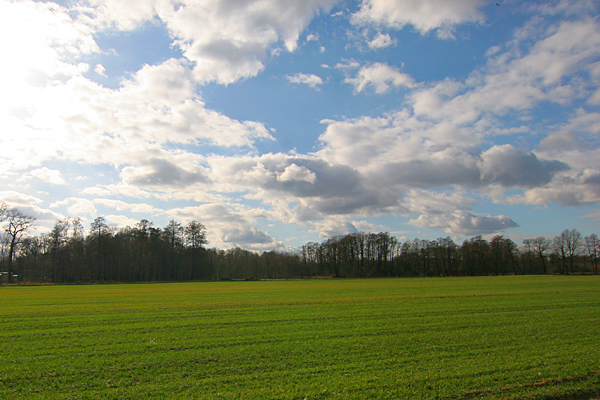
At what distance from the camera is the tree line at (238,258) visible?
293ft

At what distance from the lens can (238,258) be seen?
145 metres

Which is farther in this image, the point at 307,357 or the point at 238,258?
the point at 238,258

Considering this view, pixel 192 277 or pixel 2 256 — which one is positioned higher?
pixel 2 256

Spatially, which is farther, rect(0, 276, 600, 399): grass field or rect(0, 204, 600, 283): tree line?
rect(0, 204, 600, 283): tree line

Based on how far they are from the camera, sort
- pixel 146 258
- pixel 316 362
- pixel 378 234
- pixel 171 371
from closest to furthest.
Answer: pixel 171 371, pixel 316 362, pixel 146 258, pixel 378 234

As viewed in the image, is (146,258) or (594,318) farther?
(146,258)

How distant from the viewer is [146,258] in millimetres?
101375

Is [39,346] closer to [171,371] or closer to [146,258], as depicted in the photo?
[171,371]

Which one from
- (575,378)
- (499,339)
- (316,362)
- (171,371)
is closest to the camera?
(575,378)

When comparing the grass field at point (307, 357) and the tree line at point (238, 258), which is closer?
the grass field at point (307, 357)

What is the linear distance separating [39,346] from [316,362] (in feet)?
38.9

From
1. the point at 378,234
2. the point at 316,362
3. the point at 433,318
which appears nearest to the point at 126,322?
the point at 316,362

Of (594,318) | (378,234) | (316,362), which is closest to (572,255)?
(378,234)

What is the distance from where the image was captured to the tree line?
89.2 meters
